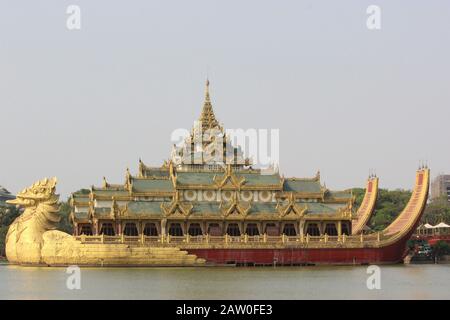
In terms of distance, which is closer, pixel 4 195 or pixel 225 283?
pixel 225 283

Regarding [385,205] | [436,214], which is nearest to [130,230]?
[385,205]

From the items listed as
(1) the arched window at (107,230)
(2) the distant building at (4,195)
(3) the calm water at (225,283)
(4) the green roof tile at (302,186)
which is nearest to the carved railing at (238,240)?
(3) the calm water at (225,283)

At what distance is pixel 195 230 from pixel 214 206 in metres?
2.15

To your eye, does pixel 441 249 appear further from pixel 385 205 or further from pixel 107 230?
pixel 107 230

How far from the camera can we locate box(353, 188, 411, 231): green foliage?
95400 mm

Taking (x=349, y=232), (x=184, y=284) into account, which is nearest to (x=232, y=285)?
(x=184, y=284)

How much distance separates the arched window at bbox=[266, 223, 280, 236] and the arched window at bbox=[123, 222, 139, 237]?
9132 millimetres

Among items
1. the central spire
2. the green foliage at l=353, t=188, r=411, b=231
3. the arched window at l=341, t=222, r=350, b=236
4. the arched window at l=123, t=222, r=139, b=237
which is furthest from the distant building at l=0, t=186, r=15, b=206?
the arched window at l=341, t=222, r=350, b=236

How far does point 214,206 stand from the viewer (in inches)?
2790

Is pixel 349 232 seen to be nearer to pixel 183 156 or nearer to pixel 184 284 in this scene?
pixel 183 156

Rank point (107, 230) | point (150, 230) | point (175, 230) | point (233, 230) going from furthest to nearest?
point (233, 230)
point (175, 230)
point (150, 230)
point (107, 230)

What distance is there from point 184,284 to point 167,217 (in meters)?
16.8

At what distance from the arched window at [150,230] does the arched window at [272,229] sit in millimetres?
7817

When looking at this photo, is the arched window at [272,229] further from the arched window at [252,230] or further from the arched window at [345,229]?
the arched window at [345,229]
